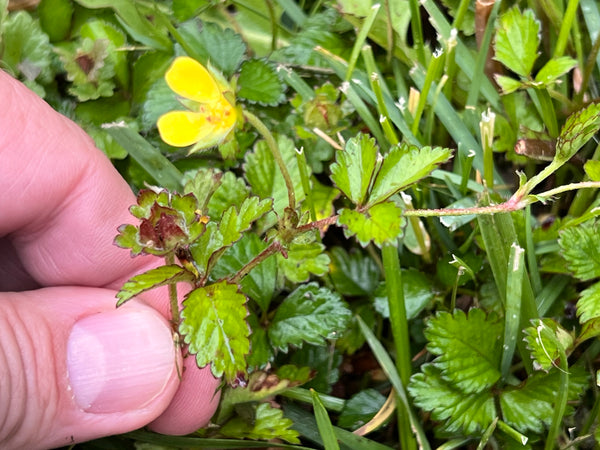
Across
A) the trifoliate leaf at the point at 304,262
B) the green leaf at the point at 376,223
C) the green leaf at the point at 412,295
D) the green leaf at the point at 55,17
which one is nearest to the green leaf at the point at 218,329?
the green leaf at the point at 376,223

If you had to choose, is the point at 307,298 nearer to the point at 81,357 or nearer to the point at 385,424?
the point at 385,424

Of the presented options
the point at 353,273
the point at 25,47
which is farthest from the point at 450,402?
the point at 25,47

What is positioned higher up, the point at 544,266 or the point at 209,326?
the point at 209,326

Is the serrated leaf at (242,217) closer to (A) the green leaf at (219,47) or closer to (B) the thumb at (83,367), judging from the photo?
(B) the thumb at (83,367)

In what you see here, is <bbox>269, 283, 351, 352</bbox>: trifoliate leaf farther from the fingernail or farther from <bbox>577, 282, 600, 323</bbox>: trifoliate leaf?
<bbox>577, 282, 600, 323</bbox>: trifoliate leaf

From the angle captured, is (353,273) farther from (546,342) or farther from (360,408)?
(546,342)

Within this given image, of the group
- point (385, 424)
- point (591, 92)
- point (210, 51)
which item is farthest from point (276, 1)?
point (385, 424)

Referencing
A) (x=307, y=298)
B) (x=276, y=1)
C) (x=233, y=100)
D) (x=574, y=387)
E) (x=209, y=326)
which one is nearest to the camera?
(x=209, y=326)

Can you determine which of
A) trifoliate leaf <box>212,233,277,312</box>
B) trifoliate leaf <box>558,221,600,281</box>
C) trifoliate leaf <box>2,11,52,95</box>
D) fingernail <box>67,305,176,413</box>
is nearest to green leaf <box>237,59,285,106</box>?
trifoliate leaf <box>212,233,277,312</box>
